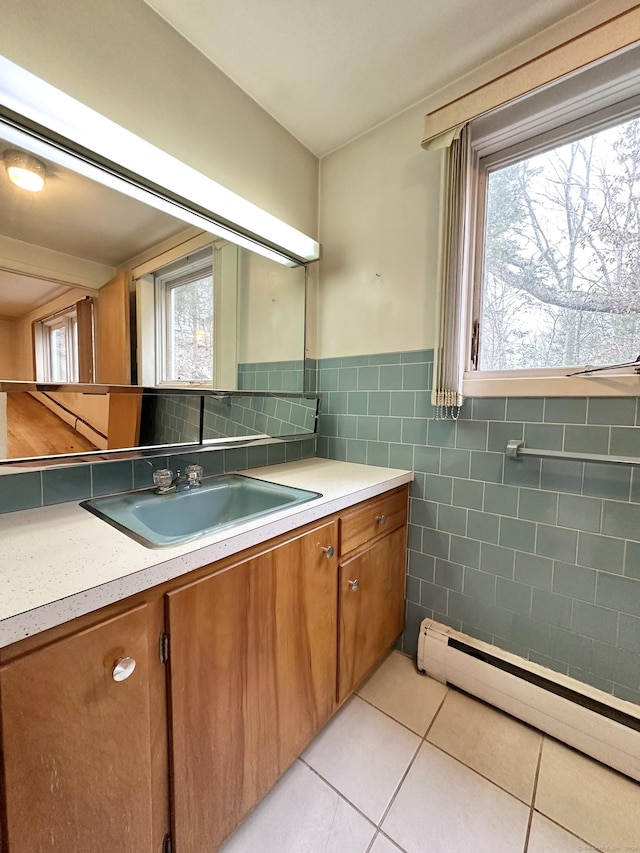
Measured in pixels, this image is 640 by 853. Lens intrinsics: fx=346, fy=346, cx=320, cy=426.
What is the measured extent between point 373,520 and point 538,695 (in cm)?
84

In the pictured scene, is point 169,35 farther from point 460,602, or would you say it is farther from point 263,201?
point 460,602

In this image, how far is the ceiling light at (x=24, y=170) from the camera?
0.91m

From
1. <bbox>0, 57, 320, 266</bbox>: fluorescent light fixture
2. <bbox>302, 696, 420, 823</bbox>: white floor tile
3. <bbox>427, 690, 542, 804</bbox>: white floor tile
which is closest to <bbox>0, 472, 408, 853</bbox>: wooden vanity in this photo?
<bbox>302, 696, 420, 823</bbox>: white floor tile

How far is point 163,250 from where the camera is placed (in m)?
1.24

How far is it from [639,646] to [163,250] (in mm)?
2117

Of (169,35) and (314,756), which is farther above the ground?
(169,35)

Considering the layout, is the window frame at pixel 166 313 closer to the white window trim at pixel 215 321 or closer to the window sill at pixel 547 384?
the white window trim at pixel 215 321

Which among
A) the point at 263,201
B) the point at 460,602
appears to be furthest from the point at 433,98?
the point at 460,602

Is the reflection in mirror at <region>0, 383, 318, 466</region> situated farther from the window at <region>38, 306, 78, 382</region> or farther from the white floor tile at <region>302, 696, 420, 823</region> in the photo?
the white floor tile at <region>302, 696, 420, 823</region>

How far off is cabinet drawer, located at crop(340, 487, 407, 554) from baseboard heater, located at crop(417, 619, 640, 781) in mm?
493

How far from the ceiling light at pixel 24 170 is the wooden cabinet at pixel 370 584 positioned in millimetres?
1324

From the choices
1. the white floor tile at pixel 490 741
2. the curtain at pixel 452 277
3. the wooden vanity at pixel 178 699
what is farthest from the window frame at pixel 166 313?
the white floor tile at pixel 490 741

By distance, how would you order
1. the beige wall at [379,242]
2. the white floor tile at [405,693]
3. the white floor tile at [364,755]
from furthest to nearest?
the beige wall at [379,242] → the white floor tile at [405,693] → the white floor tile at [364,755]

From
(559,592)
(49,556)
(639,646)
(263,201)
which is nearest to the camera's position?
(49,556)
